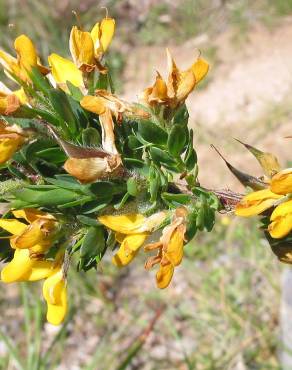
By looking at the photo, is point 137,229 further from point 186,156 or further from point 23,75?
point 23,75

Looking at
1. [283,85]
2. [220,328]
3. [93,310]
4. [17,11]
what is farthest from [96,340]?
[17,11]

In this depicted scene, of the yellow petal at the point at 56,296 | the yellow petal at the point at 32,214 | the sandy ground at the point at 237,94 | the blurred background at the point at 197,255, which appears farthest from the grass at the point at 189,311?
the yellow petal at the point at 32,214

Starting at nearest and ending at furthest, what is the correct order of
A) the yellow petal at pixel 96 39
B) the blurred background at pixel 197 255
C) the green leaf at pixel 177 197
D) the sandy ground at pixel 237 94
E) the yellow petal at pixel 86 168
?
the yellow petal at pixel 86 168
the green leaf at pixel 177 197
the yellow petal at pixel 96 39
the blurred background at pixel 197 255
the sandy ground at pixel 237 94

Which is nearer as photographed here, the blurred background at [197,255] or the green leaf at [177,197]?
the green leaf at [177,197]

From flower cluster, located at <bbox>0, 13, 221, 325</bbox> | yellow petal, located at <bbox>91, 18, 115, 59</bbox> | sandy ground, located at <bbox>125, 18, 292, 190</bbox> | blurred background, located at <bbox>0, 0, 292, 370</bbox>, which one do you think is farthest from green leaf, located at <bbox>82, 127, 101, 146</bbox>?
sandy ground, located at <bbox>125, 18, 292, 190</bbox>

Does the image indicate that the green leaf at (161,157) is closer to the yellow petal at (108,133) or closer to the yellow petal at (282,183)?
the yellow petal at (108,133)

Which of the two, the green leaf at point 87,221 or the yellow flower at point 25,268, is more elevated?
the green leaf at point 87,221

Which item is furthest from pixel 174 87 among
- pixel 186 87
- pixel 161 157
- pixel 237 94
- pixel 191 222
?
pixel 237 94

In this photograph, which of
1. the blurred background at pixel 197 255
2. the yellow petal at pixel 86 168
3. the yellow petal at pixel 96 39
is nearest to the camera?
the yellow petal at pixel 86 168
